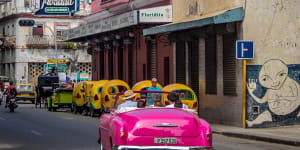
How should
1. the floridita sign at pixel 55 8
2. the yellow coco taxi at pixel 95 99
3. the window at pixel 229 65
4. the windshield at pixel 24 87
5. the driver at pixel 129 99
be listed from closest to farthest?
the driver at pixel 129 99
the window at pixel 229 65
the yellow coco taxi at pixel 95 99
the windshield at pixel 24 87
the floridita sign at pixel 55 8

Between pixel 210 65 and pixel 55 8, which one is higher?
pixel 55 8

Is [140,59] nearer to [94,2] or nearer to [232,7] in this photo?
[94,2]

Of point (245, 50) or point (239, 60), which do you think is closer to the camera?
point (245, 50)

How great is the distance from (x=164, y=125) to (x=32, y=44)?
73.3 metres

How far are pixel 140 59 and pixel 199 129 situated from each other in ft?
93.3

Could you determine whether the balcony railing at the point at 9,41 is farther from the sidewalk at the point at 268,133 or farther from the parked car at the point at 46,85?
the sidewalk at the point at 268,133

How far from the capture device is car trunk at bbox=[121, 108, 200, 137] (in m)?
11.5

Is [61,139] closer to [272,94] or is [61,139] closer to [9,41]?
[272,94]

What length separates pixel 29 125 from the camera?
26344 millimetres

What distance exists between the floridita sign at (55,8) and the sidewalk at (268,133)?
110 feet

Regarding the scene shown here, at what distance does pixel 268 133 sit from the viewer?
21.2 metres

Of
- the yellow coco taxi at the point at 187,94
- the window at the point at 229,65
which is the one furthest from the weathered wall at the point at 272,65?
the yellow coco taxi at the point at 187,94

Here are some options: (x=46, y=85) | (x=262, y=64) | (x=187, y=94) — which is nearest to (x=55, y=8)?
(x=46, y=85)

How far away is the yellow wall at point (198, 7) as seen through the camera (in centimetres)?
2605
